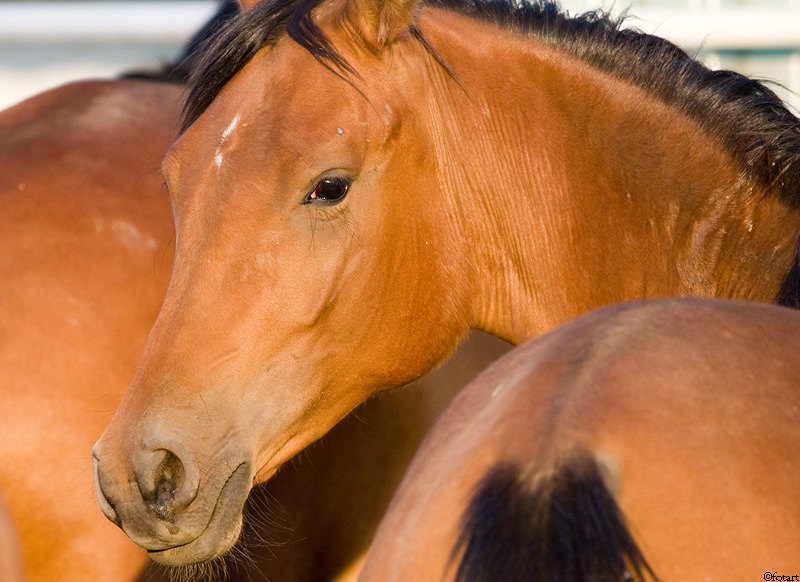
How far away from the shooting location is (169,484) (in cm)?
172

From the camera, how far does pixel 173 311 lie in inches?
72.1

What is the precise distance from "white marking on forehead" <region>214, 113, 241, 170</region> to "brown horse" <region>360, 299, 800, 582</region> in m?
0.89

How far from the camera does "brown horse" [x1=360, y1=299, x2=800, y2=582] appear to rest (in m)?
1.06

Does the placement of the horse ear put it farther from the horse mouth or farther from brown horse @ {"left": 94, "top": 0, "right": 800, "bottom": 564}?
the horse mouth

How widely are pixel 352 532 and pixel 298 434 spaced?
2.72 ft

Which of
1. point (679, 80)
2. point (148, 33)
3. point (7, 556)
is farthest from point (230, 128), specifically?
point (148, 33)


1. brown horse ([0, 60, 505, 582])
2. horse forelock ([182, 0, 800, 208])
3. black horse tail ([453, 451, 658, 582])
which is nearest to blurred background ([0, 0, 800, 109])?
brown horse ([0, 60, 505, 582])

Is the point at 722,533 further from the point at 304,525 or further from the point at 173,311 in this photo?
the point at 304,525

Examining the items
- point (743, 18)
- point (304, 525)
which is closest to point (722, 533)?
point (304, 525)

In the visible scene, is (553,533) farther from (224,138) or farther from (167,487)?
(224,138)

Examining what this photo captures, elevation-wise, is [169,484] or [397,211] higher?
[397,211]

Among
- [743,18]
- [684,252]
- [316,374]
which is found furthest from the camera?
[743,18]

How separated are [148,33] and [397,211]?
169 inches

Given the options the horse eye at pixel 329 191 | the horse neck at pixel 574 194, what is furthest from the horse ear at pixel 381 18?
the horse eye at pixel 329 191
